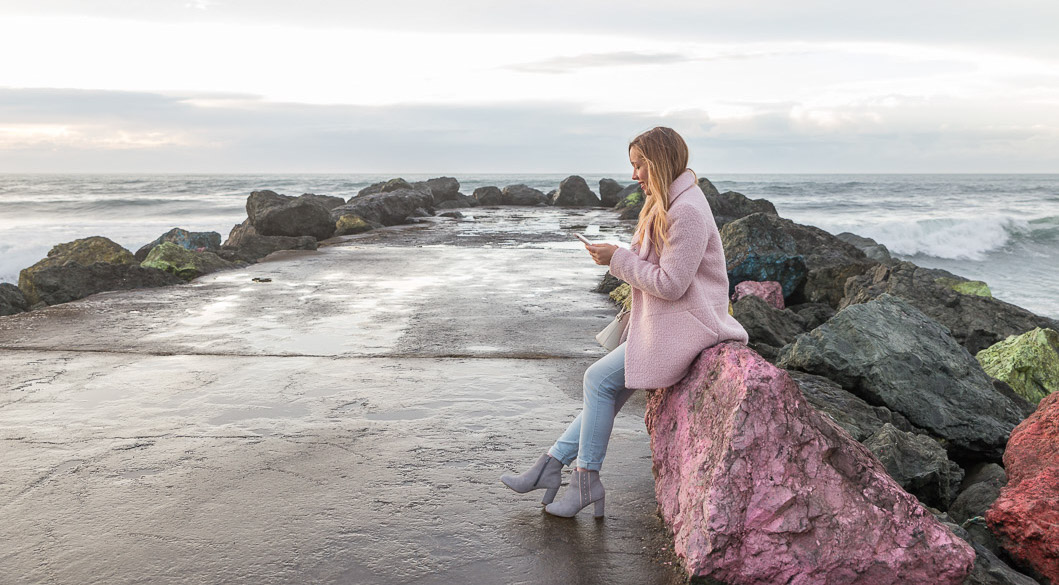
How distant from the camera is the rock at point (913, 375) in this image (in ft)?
14.3

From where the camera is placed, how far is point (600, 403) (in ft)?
10.9

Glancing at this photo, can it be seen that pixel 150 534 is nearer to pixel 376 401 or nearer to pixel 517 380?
pixel 376 401

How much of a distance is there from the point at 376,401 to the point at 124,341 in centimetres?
292

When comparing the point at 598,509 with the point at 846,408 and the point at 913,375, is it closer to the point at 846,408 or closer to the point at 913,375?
the point at 846,408

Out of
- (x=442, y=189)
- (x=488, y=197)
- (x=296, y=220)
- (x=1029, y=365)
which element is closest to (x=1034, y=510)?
(x=1029, y=365)

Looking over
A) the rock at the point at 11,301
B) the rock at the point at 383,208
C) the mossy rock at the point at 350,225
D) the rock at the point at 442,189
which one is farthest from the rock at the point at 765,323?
the rock at the point at 442,189

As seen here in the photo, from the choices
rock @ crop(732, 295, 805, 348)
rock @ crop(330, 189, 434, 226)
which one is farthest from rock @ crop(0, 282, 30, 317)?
rock @ crop(330, 189, 434, 226)

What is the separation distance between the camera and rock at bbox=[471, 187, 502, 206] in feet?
116

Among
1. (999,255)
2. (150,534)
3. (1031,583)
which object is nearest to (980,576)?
(1031,583)

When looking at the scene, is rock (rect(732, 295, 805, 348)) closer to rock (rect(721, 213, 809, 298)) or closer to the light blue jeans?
rock (rect(721, 213, 809, 298))

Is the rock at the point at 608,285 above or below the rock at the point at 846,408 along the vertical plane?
below

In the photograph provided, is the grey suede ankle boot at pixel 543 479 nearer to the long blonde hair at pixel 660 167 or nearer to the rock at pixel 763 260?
the long blonde hair at pixel 660 167

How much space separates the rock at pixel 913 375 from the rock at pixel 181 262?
848 centimetres

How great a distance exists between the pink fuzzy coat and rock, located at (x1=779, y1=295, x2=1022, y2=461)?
1741 millimetres
